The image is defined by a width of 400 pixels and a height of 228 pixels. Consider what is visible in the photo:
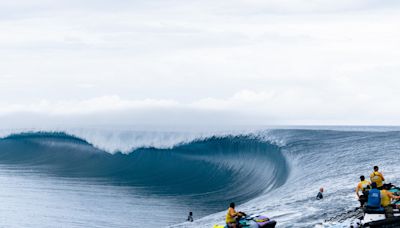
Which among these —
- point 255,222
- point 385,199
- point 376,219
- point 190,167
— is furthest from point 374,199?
point 190,167

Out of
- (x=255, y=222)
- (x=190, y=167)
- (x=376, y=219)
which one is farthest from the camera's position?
(x=190, y=167)

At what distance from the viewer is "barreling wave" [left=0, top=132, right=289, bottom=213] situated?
138 ft

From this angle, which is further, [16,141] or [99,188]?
[16,141]

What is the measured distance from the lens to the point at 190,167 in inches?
1964

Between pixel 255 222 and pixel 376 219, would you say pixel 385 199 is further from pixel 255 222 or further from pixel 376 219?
pixel 255 222

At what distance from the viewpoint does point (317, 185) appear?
111 feet

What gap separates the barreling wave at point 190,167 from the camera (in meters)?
42.2

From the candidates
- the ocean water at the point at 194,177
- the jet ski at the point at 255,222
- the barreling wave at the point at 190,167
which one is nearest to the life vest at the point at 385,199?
the ocean water at the point at 194,177

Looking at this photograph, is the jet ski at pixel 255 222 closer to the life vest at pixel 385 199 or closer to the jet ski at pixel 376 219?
the jet ski at pixel 376 219

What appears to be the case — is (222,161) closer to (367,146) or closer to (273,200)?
(367,146)

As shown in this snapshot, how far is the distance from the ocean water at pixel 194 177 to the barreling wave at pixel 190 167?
0.08 metres

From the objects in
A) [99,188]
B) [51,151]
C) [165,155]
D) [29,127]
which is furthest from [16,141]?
[99,188]

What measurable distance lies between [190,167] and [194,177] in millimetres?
2826

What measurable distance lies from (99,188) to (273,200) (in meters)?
15.8
